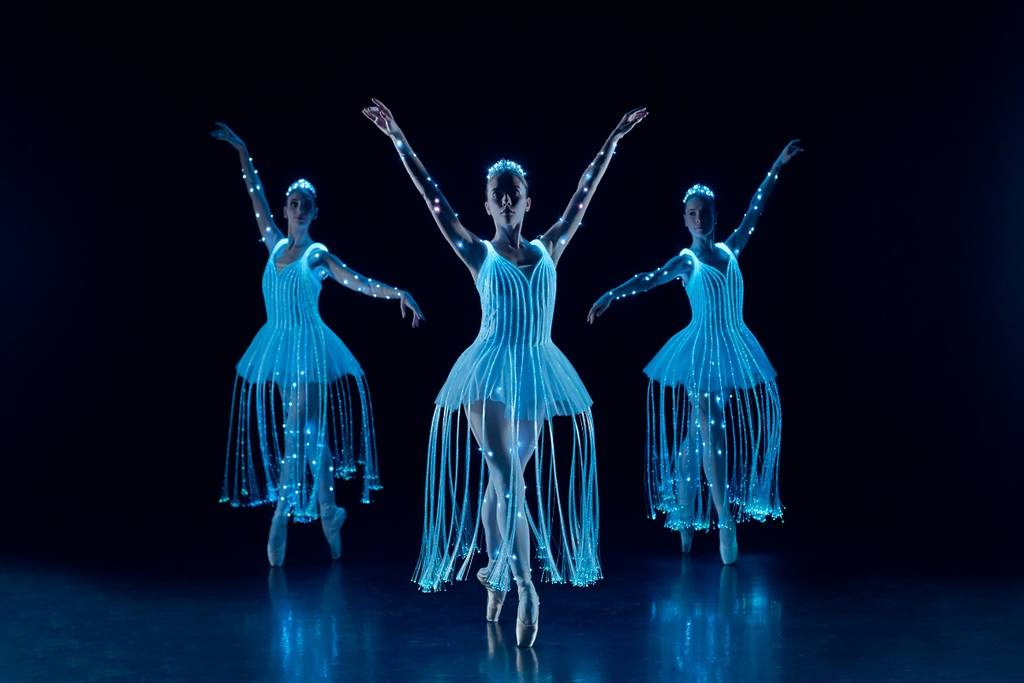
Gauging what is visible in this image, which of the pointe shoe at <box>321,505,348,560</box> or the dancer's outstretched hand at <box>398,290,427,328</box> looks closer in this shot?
the dancer's outstretched hand at <box>398,290,427,328</box>

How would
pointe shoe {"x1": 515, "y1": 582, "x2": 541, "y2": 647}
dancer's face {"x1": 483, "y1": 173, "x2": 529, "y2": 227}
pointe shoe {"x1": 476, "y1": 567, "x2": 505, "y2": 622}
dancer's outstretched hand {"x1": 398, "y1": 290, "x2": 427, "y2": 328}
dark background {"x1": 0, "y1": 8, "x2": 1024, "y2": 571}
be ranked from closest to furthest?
pointe shoe {"x1": 515, "y1": 582, "x2": 541, "y2": 647} < dancer's face {"x1": 483, "y1": 173, "x2": 529, "y2": 227} < pointe shoe {"x1": 476, "y1": 567, "x2": 505, "y2": 622} < dancer's outstretched hand {"x1": 398, "y1": 290, "x2": 427, "y2": 328} < dark background {"x1": 0, "y1": 8, "x2": 1024, "y2": 571}

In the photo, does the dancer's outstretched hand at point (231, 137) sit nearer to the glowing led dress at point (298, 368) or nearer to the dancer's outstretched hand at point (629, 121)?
the glowing led dress at point (298, 368)

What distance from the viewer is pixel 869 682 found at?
3.09m

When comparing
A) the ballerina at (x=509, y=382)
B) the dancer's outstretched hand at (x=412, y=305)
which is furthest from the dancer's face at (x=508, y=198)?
the dancer's outstretched hand at (x=412, y=305)

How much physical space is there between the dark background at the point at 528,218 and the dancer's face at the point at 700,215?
1.77 meters

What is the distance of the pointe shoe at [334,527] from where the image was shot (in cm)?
471

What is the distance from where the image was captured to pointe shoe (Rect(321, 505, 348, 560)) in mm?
4707

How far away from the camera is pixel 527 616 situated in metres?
3.41

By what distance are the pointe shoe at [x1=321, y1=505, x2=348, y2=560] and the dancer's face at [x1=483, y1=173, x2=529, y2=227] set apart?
1.75 metres

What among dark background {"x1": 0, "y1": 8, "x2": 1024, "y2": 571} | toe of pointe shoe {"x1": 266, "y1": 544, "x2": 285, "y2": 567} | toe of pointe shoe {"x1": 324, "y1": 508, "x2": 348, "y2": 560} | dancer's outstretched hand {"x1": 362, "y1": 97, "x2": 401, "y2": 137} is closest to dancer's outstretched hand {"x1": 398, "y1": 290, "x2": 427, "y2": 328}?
dancer's outstretched hand {"x1": 362, "y1": 97, "x2": 401, "y2": 137}

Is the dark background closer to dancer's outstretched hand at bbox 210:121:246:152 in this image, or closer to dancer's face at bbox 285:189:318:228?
dancer's outstretched hand at bbox 210:121:246:152

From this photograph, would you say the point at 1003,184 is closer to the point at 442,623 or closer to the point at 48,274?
the point at 442,623

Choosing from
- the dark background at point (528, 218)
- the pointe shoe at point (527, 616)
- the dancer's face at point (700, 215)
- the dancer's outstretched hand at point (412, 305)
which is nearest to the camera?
the pointe shoe at point (527, 616)

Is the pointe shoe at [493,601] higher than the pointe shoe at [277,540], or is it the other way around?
the pointe shoe at [277,540]
